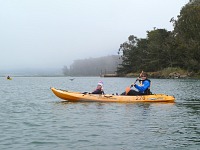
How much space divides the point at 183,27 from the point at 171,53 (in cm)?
925

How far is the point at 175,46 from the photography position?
368 feet

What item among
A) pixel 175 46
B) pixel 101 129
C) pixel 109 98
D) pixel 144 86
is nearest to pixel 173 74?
pixel 175 46

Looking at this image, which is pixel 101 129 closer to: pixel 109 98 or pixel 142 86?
pixel 109 98

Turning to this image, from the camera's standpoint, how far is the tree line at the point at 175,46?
4137 inches

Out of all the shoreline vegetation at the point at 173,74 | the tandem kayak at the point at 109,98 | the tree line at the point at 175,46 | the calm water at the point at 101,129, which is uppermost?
the tree line at the point at 175,46

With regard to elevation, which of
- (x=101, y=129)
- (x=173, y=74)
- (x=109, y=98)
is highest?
(x=173, y=74)

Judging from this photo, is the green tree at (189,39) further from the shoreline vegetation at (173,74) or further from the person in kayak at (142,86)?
the person in kayak at (142,86)

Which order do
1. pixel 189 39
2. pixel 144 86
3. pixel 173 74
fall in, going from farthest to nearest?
pixel 173 74 < pixel 189 39 < pixel 144 86

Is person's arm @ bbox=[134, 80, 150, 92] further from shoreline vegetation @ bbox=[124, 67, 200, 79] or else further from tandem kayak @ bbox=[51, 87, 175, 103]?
shoreline vegetation @ bbox=[124, 67, 200, 79]

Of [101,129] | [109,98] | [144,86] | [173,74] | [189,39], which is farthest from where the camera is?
[173,74]

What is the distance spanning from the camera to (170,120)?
20.3m

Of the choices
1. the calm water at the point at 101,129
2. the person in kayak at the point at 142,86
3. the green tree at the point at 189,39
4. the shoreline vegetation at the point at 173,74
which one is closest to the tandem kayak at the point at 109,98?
the person in kayak at the point at 142,86

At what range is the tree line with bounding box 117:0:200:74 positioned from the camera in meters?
105

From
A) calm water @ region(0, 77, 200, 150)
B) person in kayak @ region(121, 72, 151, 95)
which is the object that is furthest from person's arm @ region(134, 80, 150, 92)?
calm water @ region(0, 77, 200, 150)
